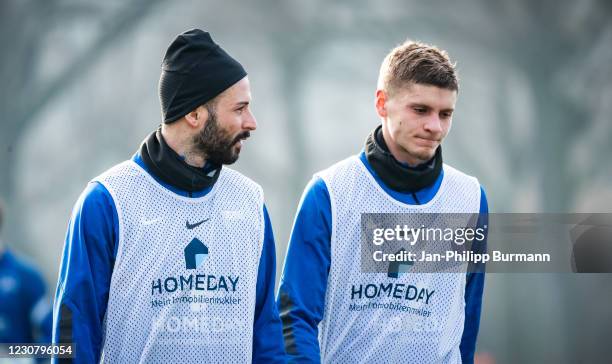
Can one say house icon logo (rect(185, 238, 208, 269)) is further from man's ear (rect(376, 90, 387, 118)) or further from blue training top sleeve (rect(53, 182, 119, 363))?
man's ear (rect(376, 90, 387, 118))

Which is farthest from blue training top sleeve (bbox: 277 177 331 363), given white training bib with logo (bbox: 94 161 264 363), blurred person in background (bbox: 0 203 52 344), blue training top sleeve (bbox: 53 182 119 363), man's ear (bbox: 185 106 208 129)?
blurred person in background (bbox: 0 203 52 344)

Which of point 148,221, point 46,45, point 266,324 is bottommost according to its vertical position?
point 266,324

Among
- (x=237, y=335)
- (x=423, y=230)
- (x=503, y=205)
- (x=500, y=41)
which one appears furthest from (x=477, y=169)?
(x=237, y=335)

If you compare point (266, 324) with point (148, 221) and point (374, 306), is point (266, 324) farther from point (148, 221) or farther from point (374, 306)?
point (148, 221)

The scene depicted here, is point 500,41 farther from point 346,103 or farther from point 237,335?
point 237,335

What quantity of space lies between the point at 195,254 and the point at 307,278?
472 mm

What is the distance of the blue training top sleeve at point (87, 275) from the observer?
3.29 metres

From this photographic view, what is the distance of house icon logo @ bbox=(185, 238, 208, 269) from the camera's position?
353cm

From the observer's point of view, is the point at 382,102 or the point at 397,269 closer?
the point at 397,269

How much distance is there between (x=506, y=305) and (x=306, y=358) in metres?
4.67

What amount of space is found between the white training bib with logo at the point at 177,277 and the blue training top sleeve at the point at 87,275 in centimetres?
4

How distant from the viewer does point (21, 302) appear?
7375 millimetres

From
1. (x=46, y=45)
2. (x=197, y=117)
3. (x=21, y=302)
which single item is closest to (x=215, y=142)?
(x=197, y=117)

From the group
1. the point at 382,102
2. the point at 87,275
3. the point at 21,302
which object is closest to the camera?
the point at 87,275
